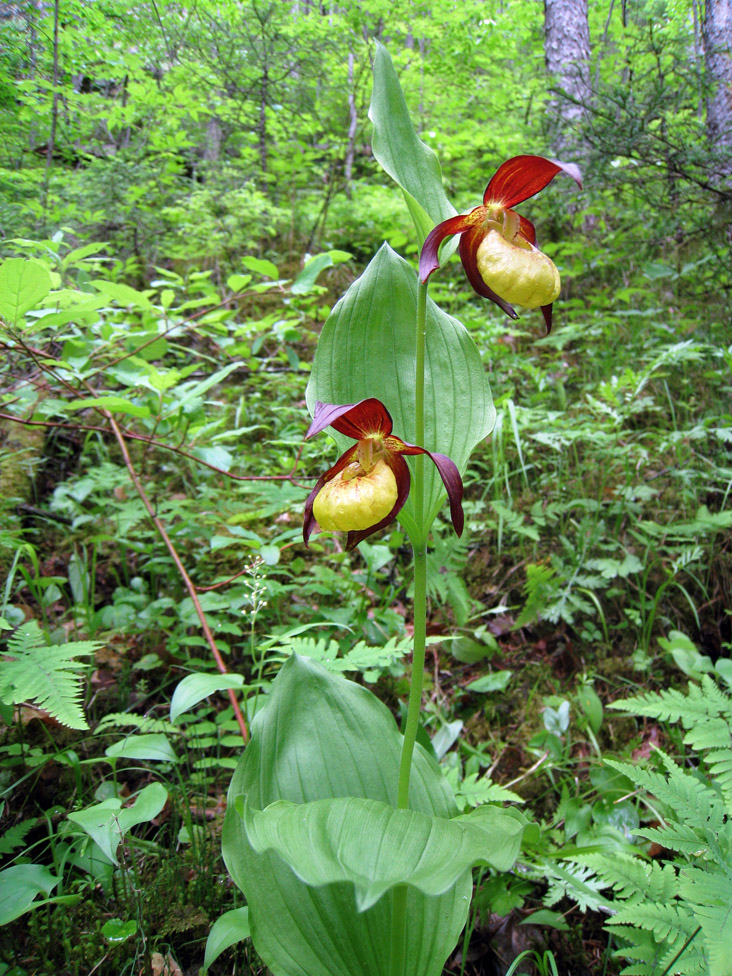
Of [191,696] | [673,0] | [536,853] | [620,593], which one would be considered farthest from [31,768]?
[673,0]

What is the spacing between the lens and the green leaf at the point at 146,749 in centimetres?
122

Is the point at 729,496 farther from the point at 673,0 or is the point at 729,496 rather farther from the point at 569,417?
the point at 673,0

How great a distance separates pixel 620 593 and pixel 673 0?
3274mm

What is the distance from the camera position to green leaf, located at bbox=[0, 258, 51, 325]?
4.30 feet

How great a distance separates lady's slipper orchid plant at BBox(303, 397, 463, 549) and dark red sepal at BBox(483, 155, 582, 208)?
0.48m

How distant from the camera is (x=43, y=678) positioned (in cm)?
115

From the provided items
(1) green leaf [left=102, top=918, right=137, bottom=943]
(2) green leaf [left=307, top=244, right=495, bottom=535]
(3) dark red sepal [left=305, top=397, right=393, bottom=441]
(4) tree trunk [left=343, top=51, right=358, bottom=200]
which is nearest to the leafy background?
(1) green leaf [left=102, top=918, right=137, bottom=943]

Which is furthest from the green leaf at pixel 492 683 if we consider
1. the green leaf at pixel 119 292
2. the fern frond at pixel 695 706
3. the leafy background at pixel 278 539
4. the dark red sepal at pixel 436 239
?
the green leaf at pixel 119 292

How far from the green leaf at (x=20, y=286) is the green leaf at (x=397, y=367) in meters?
0.73

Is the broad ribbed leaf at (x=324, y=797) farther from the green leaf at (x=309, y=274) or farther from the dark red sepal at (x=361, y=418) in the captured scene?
the green leaf at (x=309, y=274)

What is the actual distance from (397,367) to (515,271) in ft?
1.16

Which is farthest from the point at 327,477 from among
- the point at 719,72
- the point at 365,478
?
the point at 719,72

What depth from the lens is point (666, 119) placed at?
2.79 metres

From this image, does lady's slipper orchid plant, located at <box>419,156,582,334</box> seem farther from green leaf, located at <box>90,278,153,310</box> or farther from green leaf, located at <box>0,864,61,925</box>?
green leaf, located at <box>0,864,61,925</box>
